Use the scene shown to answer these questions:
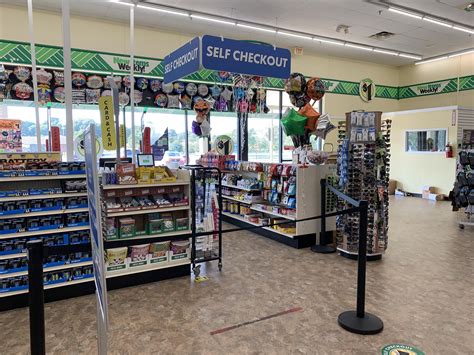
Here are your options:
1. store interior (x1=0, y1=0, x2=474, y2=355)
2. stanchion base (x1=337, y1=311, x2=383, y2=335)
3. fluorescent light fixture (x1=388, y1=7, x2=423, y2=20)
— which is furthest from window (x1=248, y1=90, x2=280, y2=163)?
stanchion base (x1=337, y1=311, x2=383, y2=335)

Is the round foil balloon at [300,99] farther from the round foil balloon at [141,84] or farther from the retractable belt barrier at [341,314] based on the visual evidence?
the round foil balloon at [141,84]

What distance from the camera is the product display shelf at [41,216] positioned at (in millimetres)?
3555

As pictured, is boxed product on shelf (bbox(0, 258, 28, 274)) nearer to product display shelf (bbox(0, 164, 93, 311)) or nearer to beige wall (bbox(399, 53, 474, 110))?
product display shelf (bbox(0, 164, 93, 311))

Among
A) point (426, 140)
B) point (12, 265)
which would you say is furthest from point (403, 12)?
point (12, 265)

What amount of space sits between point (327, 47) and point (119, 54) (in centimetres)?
613

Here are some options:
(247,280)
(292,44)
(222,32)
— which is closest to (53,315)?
(247,280)

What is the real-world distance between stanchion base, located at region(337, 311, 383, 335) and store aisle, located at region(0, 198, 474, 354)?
6 cm

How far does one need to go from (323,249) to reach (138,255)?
9.22 ft

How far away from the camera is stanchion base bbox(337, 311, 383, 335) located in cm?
315

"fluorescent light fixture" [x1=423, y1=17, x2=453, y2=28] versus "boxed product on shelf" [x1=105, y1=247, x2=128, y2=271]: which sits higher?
"fluorescent light fixture" [x1=423, y1=17, x2=453, y2=28]

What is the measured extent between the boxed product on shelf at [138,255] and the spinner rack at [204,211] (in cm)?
58

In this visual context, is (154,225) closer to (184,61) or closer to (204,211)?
(204,211)

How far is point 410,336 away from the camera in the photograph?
3096mm

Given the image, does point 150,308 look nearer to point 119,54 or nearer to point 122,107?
point 122,107
